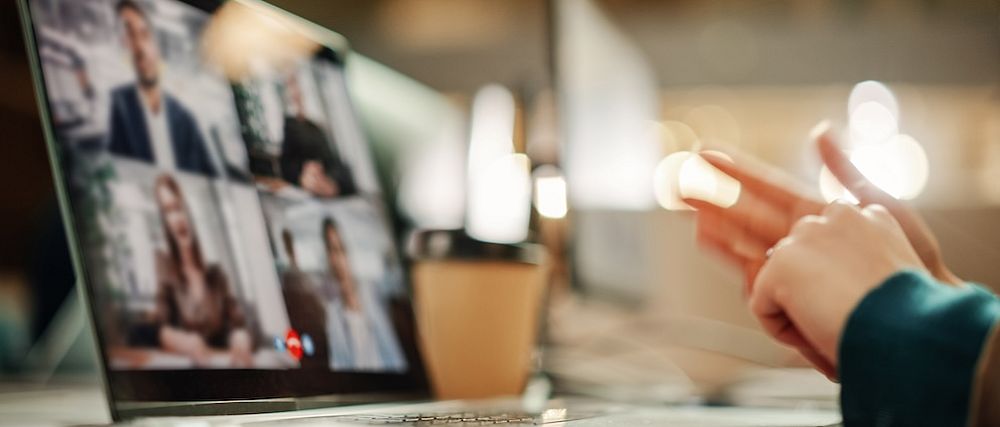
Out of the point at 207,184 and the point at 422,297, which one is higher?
the point at 207,184

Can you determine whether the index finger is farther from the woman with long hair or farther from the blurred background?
the woman with long hair

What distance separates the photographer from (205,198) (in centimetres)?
49

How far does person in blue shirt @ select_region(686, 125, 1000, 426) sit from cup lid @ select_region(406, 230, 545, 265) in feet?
0.86

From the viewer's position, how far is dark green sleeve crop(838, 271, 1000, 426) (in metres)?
0.35

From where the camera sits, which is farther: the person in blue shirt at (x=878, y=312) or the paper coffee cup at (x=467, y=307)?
the paper coffee cup at (x=467, y=307)

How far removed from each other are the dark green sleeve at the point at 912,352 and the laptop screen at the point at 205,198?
12.6 inches

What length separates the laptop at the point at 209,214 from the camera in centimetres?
42

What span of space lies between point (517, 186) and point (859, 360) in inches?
38.1

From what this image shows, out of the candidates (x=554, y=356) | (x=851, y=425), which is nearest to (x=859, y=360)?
(x=851, y=425)

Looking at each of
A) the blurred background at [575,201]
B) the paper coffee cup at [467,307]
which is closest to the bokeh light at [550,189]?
the blurred background at [575,201]

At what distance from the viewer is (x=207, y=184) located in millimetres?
497

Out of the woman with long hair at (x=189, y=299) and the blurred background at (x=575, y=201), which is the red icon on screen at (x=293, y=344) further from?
the blurred background at (x=575, y=201)

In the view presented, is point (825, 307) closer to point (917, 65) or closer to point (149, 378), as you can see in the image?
point (149, 378)

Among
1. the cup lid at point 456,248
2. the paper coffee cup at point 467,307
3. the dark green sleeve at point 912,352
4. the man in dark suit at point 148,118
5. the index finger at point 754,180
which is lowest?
the paper coffee cup at point 467,307
